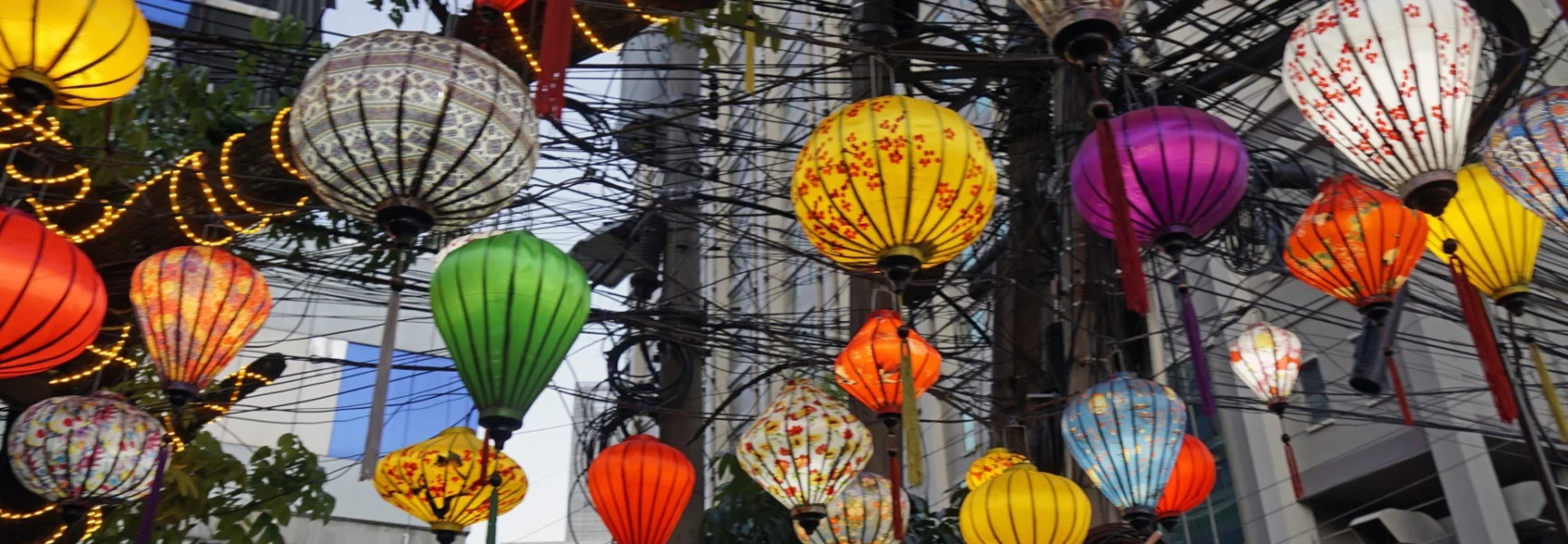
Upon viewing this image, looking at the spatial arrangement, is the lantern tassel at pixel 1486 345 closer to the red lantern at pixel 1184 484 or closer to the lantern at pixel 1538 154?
the lantern at pixel 1538 154

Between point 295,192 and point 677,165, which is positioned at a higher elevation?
point 677,165

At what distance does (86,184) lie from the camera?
5531 mm

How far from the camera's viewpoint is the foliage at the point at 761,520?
7.10 m

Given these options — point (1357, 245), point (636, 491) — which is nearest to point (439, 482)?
point (636, 491)

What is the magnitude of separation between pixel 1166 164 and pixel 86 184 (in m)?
4.73

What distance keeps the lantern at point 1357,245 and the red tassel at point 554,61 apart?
321 centimetres

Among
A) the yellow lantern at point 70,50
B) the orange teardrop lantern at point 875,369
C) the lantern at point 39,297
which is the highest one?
the yellow lantern at point 70,50

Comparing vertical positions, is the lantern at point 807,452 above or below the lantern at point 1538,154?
below

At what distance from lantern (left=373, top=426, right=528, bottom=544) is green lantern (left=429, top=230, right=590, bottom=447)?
90.7 inches

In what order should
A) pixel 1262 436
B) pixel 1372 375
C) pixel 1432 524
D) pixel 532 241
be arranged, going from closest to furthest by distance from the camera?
pixel 532 241, pixel 1372 375, pixel 1432 524, pixel 1262 436

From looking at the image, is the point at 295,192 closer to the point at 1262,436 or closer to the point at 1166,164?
the point at 1166,164

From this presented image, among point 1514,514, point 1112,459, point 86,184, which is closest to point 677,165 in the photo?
point 86,184

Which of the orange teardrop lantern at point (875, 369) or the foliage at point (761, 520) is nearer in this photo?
the orange teardrop lantern at point (875, 369)

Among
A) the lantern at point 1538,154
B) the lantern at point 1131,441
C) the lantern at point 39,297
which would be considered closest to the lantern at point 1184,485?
the lantern at point 1131,441
